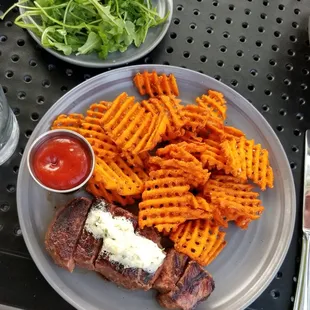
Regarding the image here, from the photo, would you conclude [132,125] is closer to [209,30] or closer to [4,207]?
[4,207]

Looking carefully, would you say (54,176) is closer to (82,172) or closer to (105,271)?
(82,172)

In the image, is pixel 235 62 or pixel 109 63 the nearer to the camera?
pixel 109 63

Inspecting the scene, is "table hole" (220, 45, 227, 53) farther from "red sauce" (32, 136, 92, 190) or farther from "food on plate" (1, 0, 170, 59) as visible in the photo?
"red sauce" (32, 136, 92, 190)

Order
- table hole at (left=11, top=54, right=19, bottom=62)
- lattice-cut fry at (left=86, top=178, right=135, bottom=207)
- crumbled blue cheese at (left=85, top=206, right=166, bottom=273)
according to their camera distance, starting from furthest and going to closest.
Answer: table hole at (left=11, top=54, right=19, bottom=62) < lattice-cut fry at (left=86, top=178, right=135, bottom=207) < crumbled blue cheese at (left=85, top=206, right=166, bottom=273)

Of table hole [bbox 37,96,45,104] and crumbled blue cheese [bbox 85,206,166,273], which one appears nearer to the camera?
crumbled blue cheese [bbox 85,206,166,273]

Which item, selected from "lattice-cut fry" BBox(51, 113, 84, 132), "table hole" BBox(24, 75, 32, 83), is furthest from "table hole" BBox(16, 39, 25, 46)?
"lattice-cut fry" BBox(51, 113, 84, 132)

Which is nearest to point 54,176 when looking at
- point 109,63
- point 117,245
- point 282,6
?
point 117,245
